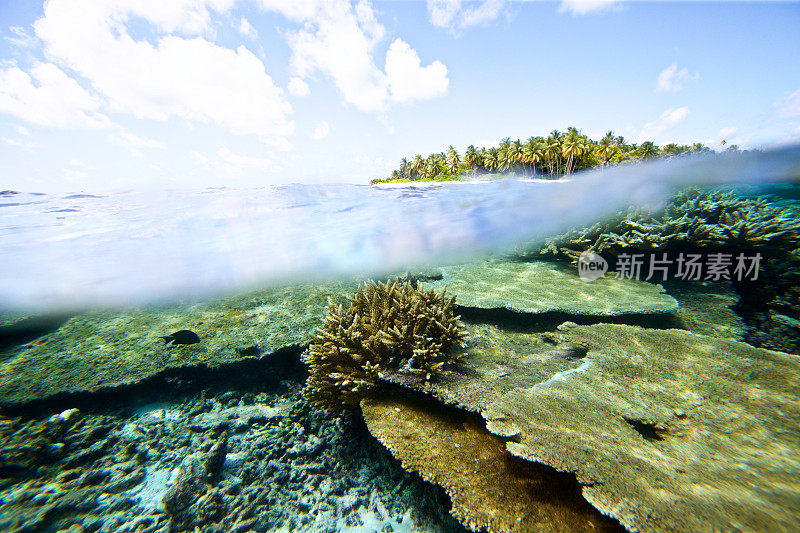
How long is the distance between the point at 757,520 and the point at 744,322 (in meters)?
6.24

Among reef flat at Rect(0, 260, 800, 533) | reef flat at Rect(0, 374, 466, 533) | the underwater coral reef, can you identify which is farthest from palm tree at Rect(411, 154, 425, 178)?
reef flat at Rect(0, 374, 466, 533)

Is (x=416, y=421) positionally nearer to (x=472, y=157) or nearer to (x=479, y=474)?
(x=479, y=474)

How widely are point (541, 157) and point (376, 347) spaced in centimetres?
4546

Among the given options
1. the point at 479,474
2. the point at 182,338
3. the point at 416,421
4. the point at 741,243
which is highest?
the point at 741,243

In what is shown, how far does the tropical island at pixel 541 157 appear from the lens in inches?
1566

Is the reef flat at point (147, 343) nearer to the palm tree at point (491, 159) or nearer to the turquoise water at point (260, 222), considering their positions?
the turquoise water at point (260, 222)

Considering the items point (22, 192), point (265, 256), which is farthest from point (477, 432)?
point (22, 192)

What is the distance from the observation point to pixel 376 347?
4352 millimetres

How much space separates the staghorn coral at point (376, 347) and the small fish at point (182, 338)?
3249 millimetres

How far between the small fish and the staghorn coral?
3.25 meters

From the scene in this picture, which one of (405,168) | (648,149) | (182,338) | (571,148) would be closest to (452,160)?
(405,168)

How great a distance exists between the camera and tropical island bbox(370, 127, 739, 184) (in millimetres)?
39781

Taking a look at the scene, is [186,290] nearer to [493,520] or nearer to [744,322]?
[493,520]

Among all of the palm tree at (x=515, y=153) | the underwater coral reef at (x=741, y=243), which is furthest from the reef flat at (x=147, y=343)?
the palm tree at (x=515, y=153)
